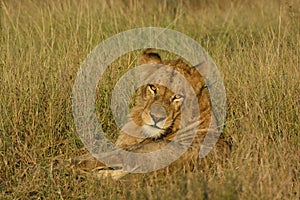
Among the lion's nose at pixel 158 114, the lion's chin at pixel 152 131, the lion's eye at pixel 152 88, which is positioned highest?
the lion's eye at pixel 152 88

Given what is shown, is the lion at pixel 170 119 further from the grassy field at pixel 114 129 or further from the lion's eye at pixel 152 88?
the grassy field at pixel 114 129

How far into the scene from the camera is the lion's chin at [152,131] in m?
4.47

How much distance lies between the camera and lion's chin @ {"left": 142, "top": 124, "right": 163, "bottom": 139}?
4473 mm

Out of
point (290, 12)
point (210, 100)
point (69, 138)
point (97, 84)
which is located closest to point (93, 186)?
point (69, 138)

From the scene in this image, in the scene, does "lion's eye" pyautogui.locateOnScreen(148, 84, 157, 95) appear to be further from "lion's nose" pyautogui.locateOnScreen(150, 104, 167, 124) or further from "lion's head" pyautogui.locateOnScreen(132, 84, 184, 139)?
"lion's nose" pyautogui.locateOnScreen(150, 104, 167, 124)

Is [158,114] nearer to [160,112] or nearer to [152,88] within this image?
[160,112]

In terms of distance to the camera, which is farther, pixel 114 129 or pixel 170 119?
pixel 114 129

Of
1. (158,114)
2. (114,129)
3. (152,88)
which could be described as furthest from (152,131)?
(114,129)

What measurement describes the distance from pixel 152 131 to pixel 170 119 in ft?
0.50

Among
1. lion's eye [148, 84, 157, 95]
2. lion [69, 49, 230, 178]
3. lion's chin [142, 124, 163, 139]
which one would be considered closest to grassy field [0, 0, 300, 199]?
lion [69, 49, 230, 178]

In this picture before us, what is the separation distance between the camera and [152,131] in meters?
4.50

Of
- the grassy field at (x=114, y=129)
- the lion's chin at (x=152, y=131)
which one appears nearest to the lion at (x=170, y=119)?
the lion's chin at (x=152, y=131)

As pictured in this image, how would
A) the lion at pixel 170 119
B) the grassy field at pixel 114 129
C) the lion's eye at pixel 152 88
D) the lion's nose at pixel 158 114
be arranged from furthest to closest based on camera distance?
the lion's eye at pixel 152 88
the lion's nose at pixel 158 114
the lion at pixel 170 119
the grassy field at pixel 114 129

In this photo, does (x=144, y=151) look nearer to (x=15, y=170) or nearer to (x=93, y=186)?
(x=93, y=186)
